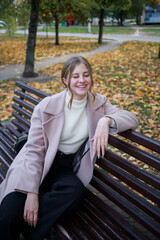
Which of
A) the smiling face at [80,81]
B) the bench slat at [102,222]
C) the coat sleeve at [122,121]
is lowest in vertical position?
the bench slat at [102,222]

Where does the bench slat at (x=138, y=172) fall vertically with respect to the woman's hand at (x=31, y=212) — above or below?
above

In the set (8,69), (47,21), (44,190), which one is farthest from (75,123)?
(47,21)

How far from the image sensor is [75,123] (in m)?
2.04

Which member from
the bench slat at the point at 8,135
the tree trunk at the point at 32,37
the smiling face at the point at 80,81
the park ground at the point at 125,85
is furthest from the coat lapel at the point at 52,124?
the tree trunk at the point at 32,37

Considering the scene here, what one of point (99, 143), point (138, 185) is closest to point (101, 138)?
point (99, 143)

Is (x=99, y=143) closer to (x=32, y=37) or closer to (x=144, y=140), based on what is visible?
(x=144, y=140)

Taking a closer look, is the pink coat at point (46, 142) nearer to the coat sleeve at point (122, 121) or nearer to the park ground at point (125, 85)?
the coat sleeve at point (122, 121)

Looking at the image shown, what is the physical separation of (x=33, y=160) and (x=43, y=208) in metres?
0.38

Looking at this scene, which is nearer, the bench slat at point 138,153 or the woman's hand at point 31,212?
the bench slat at point 138,153

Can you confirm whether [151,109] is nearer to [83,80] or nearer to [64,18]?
[83,80]

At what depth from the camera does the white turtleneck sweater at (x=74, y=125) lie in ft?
6.69

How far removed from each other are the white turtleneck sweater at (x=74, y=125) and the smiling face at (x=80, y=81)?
94 millimetres

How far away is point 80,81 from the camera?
1.96 metres

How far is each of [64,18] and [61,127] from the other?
47.8 ft
